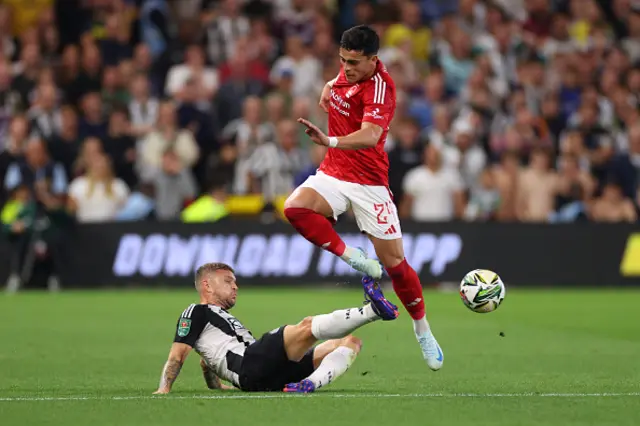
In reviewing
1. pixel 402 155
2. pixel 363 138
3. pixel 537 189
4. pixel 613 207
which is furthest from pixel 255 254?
pixel 363 138

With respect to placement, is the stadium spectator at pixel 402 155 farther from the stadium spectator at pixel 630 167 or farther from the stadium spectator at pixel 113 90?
the stadium spectator at pixel 113 90

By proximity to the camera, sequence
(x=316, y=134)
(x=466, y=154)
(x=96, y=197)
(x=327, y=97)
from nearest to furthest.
Result: (x=316, y=134)
(x=327, y=97)
(x=96, y=197)
(x=466, y=154)

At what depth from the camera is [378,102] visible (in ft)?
31.1

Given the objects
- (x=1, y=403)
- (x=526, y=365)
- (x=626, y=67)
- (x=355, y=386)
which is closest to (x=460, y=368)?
(x=526, y=365)

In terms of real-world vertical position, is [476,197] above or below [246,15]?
below

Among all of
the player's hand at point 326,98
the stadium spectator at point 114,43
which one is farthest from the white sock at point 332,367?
the stadium spectator at point 114,43

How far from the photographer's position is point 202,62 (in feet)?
68.2

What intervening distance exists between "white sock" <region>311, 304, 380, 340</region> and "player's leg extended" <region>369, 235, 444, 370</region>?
1.11 m

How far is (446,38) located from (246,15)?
3.67 m

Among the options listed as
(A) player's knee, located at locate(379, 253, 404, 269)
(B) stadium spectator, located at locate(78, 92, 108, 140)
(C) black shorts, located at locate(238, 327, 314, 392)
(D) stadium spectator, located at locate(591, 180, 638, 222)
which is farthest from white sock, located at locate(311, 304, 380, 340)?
(D) stadium spectator, located at locate(591, 180, 638, 222)

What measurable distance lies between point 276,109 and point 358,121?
10.4m

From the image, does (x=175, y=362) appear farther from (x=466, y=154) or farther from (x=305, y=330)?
(x=466, y=154)

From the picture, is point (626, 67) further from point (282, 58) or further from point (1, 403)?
point (1, 403)

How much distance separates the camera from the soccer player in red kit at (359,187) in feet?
31.2
